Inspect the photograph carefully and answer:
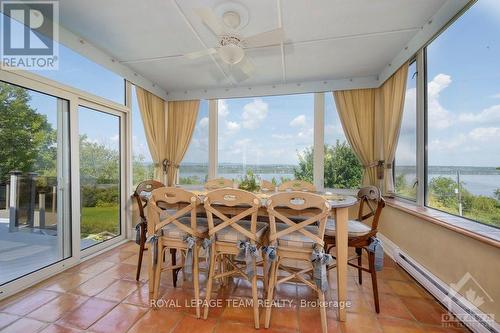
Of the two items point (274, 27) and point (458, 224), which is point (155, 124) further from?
point (458, 224)

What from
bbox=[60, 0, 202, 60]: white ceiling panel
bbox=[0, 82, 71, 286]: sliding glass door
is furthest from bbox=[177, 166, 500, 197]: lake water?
bbox=[0, 82, 71, 286]: sliding glass door

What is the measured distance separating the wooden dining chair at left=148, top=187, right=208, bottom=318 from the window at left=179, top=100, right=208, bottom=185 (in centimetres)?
245

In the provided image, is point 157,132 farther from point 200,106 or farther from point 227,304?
point 227,304

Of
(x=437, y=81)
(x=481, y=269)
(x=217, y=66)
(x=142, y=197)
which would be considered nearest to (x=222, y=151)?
(x=217, y=66)

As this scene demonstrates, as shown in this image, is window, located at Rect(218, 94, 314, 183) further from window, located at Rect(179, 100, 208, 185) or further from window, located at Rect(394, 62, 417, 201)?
window, located at Rect(394, 62, 417, 201)

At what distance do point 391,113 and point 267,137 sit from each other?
2.01 m

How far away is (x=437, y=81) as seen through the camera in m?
2.31

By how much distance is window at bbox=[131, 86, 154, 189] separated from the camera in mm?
3609

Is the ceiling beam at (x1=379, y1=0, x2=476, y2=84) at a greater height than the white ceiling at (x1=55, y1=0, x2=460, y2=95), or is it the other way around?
the white ceiling at (x1=55, y1=0, x2=460, y2=95)

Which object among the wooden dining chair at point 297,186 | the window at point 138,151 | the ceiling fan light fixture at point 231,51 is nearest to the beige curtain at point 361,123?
the wooden dining chair at point 297,186

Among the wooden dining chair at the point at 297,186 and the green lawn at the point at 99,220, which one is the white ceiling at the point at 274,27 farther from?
the green lawn at the point at 99,220

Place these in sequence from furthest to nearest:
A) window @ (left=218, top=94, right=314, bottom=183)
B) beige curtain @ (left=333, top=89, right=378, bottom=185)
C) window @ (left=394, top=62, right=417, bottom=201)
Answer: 1. window @ (left=218, top=94, right=314, bottom=183)
2. beige curtain @ (left=333, top=89, right=378, bottom=185)
3. window @ (left=394, top=62, right=417, bottom=201)

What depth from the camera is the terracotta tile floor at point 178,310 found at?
161cm

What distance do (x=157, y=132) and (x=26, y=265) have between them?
2527mm
